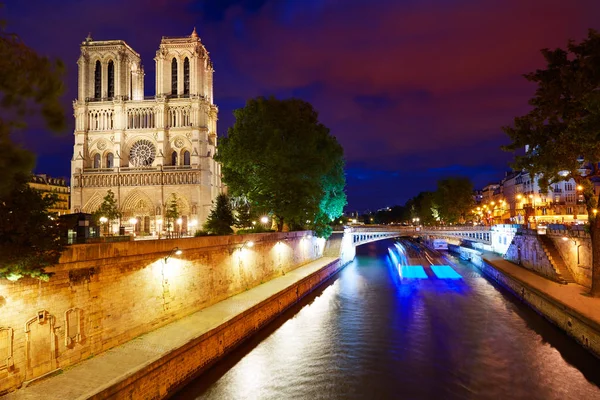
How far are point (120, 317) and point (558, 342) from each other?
55.2ft

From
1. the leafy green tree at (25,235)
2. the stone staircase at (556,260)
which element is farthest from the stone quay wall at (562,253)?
the leafy green tree at (25,235)

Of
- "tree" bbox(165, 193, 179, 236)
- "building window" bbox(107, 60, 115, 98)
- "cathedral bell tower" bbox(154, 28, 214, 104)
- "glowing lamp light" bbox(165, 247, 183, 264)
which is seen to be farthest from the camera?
"building window" bbox(107, 60, 115, 98)

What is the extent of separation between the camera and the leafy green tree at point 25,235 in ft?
31.8

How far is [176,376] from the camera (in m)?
12.9

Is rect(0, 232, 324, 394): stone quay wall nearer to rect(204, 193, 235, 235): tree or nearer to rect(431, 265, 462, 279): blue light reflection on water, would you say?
rect(204, 193, 235, 235): tree

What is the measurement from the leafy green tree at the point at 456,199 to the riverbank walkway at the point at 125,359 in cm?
6298

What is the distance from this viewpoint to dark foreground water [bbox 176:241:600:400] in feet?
46.6

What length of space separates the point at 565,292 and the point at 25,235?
76.5 ft

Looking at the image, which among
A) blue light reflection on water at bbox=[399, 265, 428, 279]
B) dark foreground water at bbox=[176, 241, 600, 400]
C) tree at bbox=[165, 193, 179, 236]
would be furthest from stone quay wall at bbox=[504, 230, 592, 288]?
tree at bbox=[165, 193, 179, 236]

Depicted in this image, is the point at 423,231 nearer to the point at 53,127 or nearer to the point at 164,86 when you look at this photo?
the point at 164,86

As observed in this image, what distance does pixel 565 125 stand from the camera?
2053cm

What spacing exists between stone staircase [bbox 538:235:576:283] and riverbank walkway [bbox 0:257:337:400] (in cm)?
1842

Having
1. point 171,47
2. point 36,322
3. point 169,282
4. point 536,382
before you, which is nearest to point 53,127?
point 36,322

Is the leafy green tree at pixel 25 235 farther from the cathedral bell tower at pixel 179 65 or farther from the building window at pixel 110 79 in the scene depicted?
the building window at pixel 110 79
